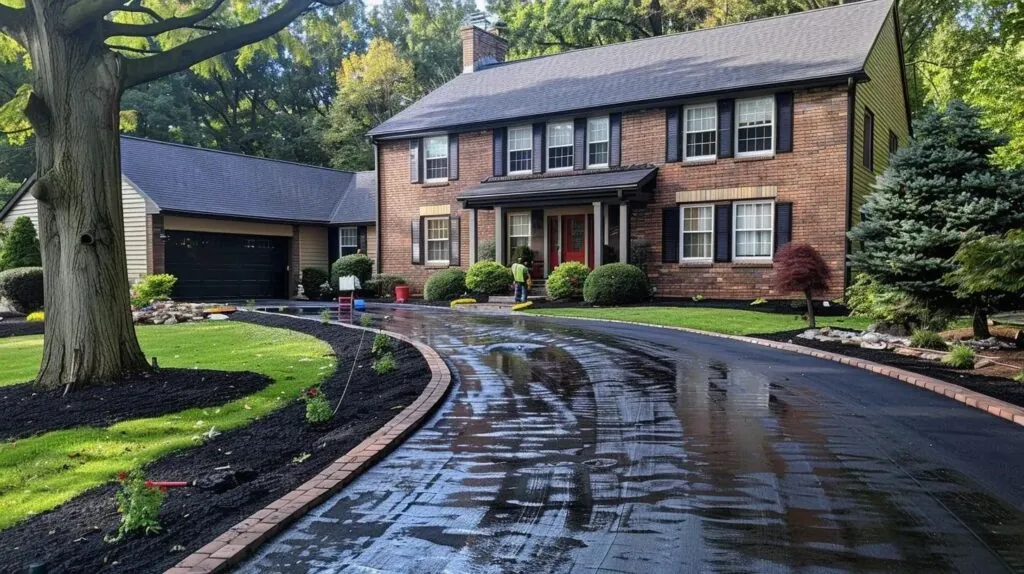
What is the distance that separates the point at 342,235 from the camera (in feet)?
99.8

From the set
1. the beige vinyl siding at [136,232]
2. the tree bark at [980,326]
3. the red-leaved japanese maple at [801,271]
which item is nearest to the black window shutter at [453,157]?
the beige vinyl siding at [136,232]

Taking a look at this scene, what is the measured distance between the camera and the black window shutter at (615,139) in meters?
22.2

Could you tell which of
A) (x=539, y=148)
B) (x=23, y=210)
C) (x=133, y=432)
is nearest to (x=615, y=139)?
(x=539, y=148)

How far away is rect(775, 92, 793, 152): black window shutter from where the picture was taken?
1934 cm

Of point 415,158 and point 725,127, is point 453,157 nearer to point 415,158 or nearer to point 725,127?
point 415,158

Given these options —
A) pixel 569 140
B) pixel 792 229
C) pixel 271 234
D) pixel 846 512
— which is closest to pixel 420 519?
pixel 846 512

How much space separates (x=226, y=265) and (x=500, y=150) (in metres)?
11.6

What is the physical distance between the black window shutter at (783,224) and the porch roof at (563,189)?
12.3 ft

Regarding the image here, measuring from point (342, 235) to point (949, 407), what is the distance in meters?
26.2

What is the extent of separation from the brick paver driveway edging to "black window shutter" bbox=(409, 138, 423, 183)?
64.3 feet

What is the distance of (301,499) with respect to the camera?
4.58m

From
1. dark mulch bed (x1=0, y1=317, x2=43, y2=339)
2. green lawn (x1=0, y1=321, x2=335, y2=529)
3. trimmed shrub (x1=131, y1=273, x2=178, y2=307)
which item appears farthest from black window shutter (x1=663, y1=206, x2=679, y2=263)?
dark mulch bed (x1=0, y1=317, x2=43, y2=339)

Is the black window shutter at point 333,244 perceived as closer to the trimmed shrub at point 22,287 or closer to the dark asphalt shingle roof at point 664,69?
the dark asphalt shingle roof at point 664,69

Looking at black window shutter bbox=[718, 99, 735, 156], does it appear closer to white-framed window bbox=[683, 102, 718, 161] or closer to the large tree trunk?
white-framed window bbox=[683, 102, 718, 161]
